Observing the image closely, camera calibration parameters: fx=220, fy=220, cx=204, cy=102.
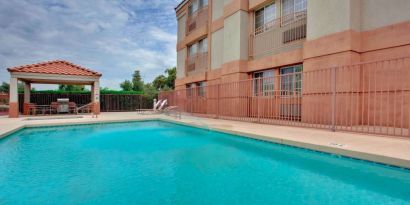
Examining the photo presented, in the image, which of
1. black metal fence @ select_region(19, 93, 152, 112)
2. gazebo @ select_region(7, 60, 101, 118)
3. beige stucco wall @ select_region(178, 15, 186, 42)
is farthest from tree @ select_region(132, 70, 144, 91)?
gazebo @ select_region(7, 60, 101, 118)

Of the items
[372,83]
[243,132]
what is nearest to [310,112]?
[372,83]

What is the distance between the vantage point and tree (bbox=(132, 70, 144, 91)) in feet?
143

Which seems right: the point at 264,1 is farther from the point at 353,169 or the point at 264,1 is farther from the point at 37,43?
the point at 37,43

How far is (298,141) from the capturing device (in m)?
5.56

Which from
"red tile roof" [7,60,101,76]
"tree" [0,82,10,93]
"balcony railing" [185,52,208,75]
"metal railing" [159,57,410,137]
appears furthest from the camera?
"tree" [0,82,10,93]

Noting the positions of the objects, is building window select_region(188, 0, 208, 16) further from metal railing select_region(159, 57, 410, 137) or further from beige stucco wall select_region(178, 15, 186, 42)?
metal railing select_region(159, 57, 410, 137)

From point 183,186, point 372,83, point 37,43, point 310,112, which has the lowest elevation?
point 183,186

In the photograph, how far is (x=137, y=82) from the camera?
147ft

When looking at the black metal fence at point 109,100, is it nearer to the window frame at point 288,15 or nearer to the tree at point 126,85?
the window frame at point 288,15

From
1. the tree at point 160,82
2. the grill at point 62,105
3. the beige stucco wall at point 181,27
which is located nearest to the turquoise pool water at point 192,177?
the grill at point 62,105

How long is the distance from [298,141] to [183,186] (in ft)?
11.2

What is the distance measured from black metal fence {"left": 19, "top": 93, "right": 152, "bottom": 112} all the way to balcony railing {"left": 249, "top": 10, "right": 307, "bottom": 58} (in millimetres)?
13521

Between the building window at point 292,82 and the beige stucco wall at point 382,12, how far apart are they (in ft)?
9.64

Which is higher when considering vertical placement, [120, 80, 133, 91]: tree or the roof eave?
the roof eave
